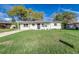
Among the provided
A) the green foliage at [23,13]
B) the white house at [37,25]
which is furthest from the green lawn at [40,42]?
the green foliage at [23,13]

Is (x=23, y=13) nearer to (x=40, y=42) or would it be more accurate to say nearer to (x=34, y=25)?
(x=34, y=25)

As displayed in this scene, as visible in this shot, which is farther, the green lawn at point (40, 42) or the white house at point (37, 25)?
the white house at point (37, 25)

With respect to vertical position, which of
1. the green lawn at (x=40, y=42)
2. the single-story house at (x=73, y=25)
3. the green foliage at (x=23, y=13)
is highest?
the green foliage at (x=23, y=13)

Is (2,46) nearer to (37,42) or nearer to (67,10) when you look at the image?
(37,42)

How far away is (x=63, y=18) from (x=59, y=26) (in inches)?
6.1

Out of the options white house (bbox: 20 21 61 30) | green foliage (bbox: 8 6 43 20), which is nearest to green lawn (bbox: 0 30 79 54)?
white house (bbox: 20 21 61 30)

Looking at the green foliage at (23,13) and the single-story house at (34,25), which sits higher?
the green foliage at (23,13)

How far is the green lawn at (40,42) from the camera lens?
376 centimetres

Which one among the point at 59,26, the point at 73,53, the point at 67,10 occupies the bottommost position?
the point at 73,53

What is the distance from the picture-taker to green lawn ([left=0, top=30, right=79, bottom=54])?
3760mm

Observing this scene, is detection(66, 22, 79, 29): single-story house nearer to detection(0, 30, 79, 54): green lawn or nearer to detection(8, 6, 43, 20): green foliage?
detection(0, 30, 79, 54): green lawn

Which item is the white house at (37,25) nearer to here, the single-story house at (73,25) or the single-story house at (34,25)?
the single-story house at (34,25)

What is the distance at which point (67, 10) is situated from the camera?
12.5 feet

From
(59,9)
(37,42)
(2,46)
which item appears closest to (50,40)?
(37,42)
